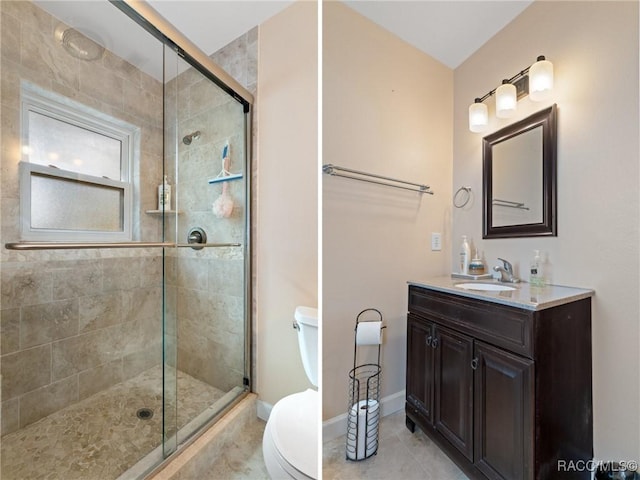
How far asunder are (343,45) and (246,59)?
0.40 metres

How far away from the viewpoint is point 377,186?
0.87m

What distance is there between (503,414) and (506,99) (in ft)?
3.69

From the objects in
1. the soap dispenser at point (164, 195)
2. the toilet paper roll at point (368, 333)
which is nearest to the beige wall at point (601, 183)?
the toilet paper roll at point (368, 333)

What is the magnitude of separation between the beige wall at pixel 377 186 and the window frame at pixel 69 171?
1235 millimetres

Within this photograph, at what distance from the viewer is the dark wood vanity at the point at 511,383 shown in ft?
2.34

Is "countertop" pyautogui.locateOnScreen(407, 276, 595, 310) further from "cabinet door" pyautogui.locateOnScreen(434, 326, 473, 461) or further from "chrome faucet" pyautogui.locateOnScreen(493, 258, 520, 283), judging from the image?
"cabinet door" pyautogui.locateOnScreen(434, 326, 473, 461)

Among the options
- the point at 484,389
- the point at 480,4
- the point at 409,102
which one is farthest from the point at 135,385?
the point at 480,4

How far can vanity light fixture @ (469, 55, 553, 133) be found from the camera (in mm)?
911

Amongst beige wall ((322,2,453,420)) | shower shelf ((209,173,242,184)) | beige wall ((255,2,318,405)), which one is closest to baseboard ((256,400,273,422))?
beige wall ((255,2,318,405))

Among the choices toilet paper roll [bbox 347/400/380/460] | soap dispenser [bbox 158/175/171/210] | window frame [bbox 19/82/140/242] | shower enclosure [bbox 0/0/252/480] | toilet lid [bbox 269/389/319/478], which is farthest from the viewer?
soap dispenser [bbox 158/175/171/210]

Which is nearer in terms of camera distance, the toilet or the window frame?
the toilet

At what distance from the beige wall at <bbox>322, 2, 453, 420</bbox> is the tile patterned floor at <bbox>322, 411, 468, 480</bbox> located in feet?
0.34

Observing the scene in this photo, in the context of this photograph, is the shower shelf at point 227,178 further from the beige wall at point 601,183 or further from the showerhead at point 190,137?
the beige wall at point 601,183

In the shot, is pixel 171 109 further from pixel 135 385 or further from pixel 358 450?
pixel 358 450
